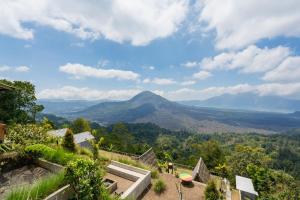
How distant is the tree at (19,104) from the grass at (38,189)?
18.9m

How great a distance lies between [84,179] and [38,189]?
1.34 metres

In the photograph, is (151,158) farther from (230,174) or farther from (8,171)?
(8,171)

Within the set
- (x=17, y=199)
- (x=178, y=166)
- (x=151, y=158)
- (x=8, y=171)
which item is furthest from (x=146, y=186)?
(x=178, y=166)

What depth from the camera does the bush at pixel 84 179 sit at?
653 centimetres

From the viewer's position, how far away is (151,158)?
21.1 meters

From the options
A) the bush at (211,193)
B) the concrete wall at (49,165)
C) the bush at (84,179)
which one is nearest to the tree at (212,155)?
the bush at (211,193)

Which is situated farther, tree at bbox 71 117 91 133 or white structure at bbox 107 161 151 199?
tree at bbox 71 117 91 133

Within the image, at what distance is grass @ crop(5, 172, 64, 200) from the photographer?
17.5 feet

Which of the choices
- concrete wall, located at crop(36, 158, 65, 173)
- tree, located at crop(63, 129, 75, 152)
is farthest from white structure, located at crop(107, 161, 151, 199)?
concrete wall, located at crop(36, 158, 65, 173)

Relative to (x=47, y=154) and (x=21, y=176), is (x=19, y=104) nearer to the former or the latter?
(x=47, y=154)

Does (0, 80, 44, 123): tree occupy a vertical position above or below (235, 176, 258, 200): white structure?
above

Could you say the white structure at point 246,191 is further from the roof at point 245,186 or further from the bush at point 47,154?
the bush at point 47,154

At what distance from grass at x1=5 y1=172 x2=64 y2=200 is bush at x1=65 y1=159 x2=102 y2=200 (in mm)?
376

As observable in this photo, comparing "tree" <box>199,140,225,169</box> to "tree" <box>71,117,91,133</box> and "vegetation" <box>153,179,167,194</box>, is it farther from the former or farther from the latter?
"vegetation" <box>153,179,167,194</box>
